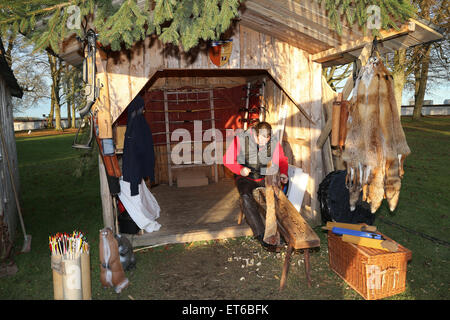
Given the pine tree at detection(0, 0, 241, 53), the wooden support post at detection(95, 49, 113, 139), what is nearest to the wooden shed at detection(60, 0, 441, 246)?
the wooden support post at detection(95, 49, 113, 139)

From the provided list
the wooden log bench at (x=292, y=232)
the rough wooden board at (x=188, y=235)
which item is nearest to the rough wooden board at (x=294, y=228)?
the wooden log bench at (x=292, y=232)

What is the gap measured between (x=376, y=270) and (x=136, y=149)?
406 cm

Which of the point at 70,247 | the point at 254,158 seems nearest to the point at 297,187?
the point at 254,158

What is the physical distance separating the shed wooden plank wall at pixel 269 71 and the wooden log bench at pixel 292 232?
1631 mm

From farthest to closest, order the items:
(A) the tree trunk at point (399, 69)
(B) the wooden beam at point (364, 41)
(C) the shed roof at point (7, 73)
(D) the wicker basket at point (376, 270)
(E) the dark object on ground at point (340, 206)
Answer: (A) the tree trunk at point (399, 69)
(C) the shed roof at point (7, 73)
(E) the dark object on ground at point (340, 206)
(B) the wooden beam at point (364, 41)
(D) the wicker basket at point (376, 270)

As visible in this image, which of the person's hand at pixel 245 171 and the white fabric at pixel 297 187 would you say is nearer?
the person's hand at pixel 245 171

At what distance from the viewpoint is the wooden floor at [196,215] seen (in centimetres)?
573

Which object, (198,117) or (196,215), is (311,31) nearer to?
(196,215)

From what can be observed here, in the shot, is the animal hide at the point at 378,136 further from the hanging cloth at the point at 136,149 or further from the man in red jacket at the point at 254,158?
the hanging cloth at the point at 136,149

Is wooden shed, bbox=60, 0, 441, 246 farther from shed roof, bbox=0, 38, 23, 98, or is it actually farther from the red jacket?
shed roof, bbox=0, 38, 23, 98

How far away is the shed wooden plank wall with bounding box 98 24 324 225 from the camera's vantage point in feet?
16.1

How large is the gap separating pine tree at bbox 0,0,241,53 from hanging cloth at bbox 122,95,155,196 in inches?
65.5

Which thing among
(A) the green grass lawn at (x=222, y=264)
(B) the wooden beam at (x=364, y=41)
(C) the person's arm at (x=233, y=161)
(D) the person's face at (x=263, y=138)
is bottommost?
(A) the green grass lawn at (x=222, y=264)

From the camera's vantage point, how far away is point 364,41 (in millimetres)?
4469
